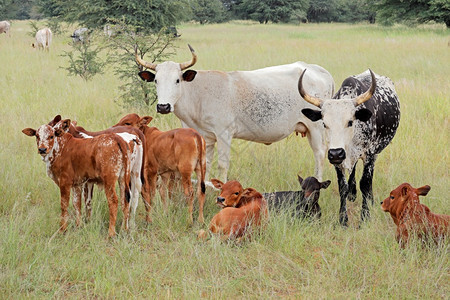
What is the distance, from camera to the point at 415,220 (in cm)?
502

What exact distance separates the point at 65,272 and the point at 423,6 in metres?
34.3

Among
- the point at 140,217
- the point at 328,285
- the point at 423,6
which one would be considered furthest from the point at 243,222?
the point at 423,6

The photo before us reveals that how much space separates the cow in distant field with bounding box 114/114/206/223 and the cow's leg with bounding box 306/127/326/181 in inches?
95.9

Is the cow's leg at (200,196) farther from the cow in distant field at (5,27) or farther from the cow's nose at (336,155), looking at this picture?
the cow in distant field at (5,27)

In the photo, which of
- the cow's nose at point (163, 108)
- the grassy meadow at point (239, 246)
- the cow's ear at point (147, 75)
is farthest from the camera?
the cow's ear at point (147, 75)

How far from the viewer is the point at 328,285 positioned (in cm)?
450

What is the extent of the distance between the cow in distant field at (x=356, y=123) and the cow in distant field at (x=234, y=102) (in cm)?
101

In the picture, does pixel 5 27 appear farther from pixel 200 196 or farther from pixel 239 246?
pixel 239 246

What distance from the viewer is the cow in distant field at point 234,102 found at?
7.11 metres

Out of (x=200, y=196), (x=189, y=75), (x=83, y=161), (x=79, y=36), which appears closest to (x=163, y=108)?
(x=189, y=75)

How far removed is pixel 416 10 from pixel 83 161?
33137 millimetres

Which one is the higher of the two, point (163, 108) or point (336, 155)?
point (163, 108)

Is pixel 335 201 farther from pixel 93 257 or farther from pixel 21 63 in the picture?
pixel 21 63

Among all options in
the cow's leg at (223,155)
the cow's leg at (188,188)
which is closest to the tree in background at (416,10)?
the cow's leg at (223,155)
